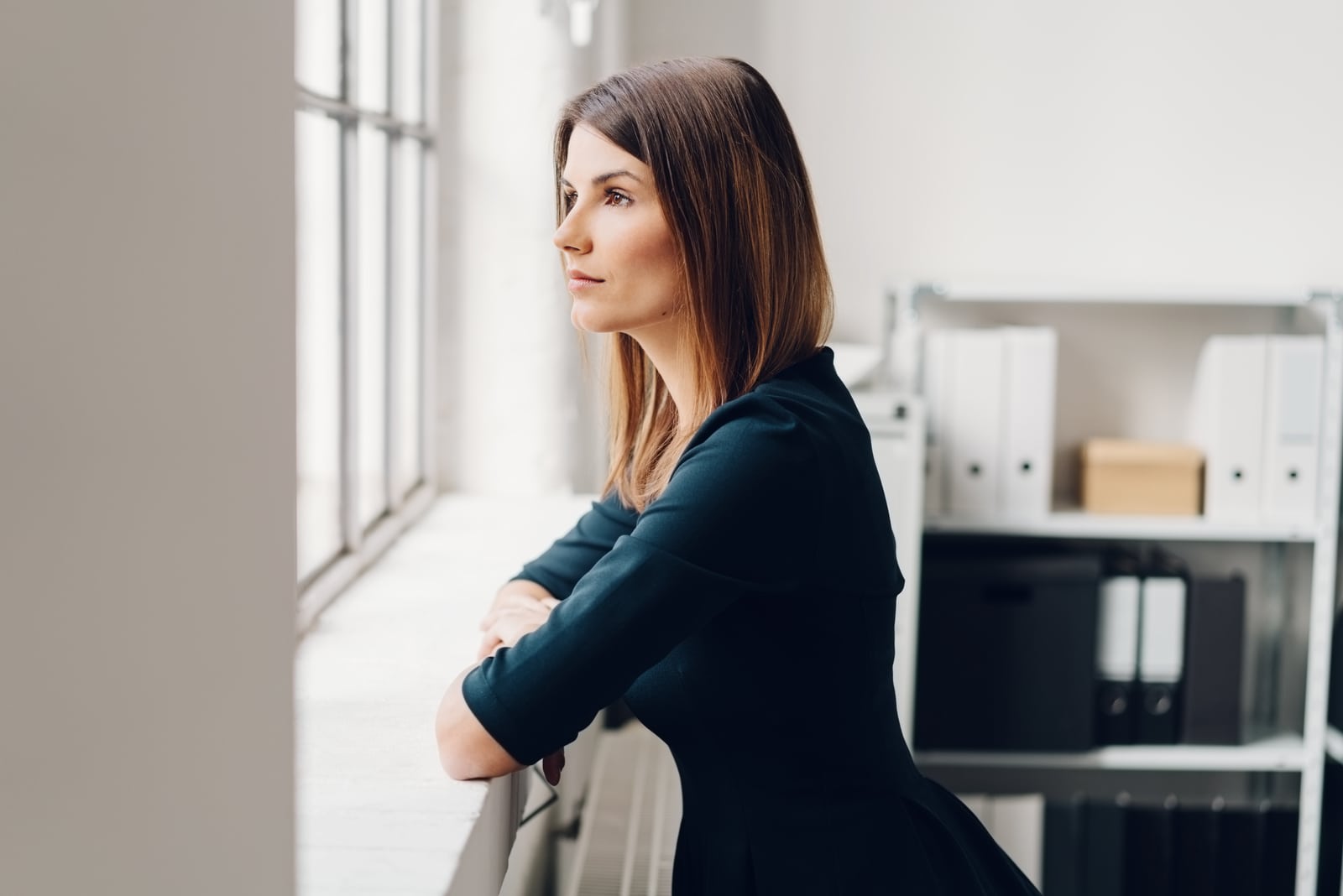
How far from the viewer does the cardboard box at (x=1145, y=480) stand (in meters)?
2.77

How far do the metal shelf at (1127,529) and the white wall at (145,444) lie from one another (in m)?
2.17

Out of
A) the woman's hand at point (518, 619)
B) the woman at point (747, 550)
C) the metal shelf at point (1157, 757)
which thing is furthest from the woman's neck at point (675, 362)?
the metal shelf at point (1157, 757)

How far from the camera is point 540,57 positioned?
93.4 inches

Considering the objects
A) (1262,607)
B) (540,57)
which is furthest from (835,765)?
(1262,607)

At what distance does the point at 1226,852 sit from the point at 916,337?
1188 mm

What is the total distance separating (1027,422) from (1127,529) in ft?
0.98

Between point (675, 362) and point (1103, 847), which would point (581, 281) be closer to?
point (675, 362)

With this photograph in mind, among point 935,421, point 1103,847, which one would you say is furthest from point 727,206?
point 1103,847

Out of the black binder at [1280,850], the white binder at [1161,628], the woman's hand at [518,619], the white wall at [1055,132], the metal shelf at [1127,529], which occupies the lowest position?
the black binder at [1280,850]

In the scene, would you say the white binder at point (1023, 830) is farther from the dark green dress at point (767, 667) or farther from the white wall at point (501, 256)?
the dark green dress at point (767, 667)

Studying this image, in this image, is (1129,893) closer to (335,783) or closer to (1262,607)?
(1262,607)

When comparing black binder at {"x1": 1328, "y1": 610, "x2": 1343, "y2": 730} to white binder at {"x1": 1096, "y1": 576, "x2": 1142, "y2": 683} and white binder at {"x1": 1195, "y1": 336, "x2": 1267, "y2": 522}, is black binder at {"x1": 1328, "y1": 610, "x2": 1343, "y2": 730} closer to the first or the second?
white binder at {"x1": 1195, "y1": 336, "x2": 1267, "y2": 522}

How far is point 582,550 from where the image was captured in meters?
1.55

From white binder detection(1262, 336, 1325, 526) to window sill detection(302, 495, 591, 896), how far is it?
4.69ft
